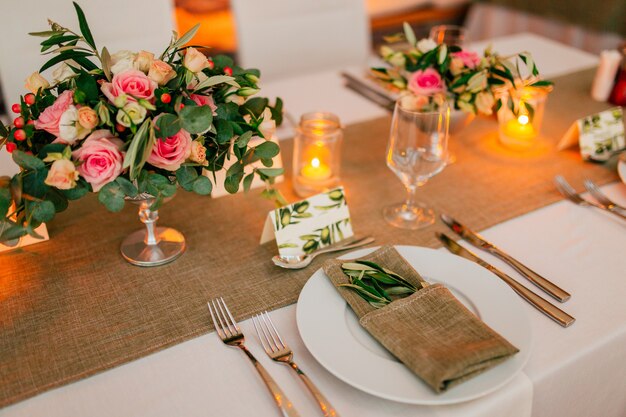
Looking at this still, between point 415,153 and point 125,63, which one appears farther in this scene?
point 415,153

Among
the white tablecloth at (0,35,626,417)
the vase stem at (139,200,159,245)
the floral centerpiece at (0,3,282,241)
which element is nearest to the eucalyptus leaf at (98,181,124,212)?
the floral centerpiece at (0,3,282,241)

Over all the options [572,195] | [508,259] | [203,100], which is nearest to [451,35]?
[572,195]

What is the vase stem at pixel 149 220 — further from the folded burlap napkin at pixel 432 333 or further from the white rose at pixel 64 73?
the folded burlap napkin at pixel 432 333

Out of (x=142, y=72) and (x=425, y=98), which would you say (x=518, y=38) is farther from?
(x=142, y=72)

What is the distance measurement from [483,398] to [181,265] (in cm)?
53

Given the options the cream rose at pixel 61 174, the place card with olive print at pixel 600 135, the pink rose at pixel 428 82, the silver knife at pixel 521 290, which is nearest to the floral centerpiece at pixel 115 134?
the cream rose at pixel 61 174

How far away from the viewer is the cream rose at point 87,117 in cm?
77

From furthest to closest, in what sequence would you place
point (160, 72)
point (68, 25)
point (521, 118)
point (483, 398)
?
point (68, 25), point (521, 118), point (160, 72), point (483, 398)

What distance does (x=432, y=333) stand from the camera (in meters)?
0.76

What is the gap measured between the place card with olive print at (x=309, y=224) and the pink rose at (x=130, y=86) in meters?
0.28

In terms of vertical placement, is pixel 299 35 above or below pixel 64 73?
below

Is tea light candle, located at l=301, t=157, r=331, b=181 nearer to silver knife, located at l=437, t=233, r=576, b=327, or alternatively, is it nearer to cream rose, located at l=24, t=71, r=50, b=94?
silver knife, located at l=437, t=233, r=576, b=327

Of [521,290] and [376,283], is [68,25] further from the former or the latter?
[521,290]

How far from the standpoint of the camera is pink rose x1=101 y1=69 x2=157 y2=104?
0.79 metres
